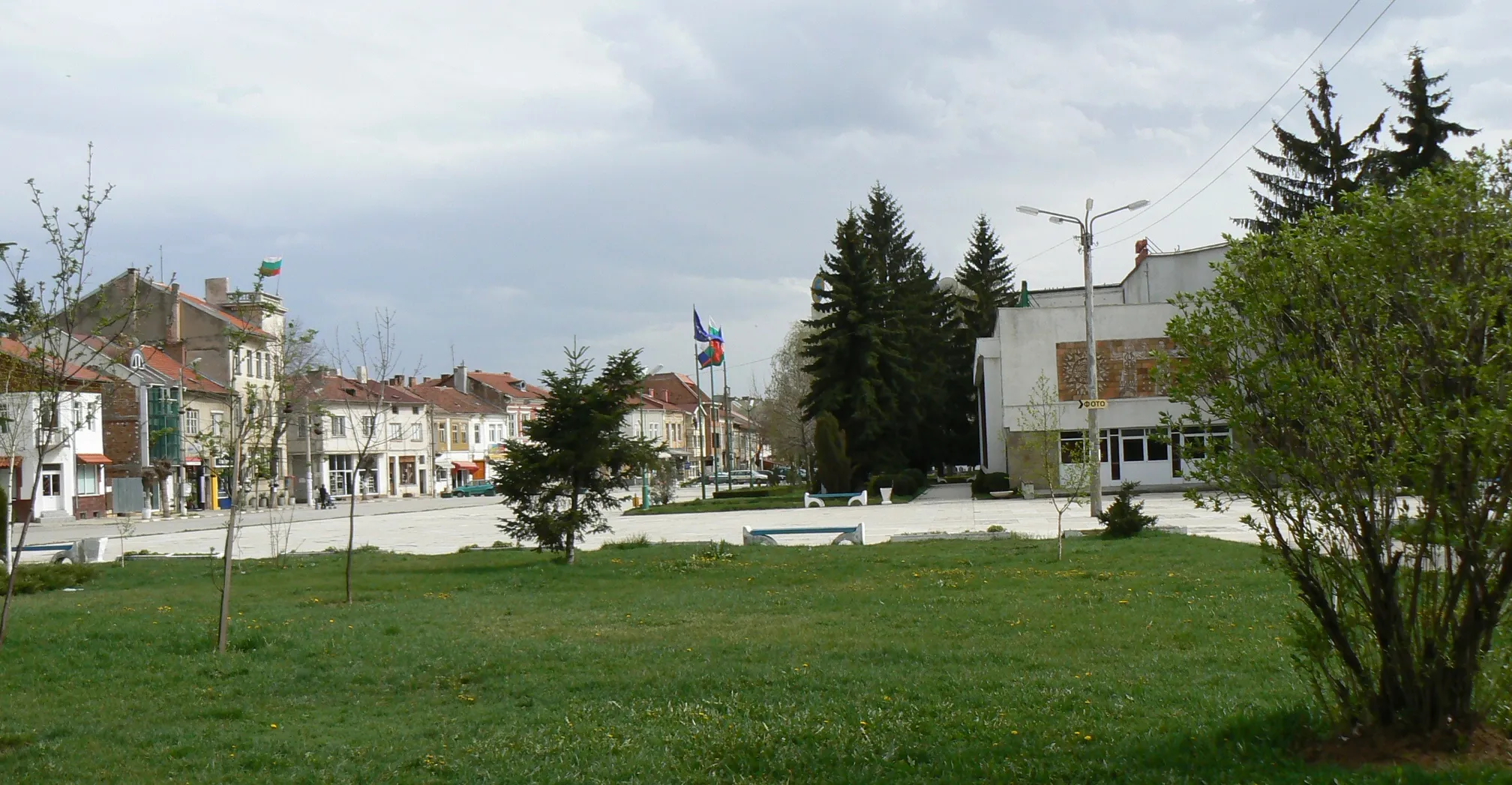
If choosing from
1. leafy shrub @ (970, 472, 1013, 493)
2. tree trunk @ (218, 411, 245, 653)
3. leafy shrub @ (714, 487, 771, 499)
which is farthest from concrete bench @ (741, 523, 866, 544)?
leafy shrub @ (714, 487, 771, 499)

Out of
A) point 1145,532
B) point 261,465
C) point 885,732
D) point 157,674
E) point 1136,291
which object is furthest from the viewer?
point 1136,291

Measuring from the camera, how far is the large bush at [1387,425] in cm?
514

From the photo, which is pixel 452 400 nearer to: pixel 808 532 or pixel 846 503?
pixel 846 503

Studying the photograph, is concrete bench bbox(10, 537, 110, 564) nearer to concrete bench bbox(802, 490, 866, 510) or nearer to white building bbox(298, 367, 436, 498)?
concrete bench bbox(802, 490, 866, 510)

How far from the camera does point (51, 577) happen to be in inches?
765

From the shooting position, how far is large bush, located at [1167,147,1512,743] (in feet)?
16.9

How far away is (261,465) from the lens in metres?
15.0

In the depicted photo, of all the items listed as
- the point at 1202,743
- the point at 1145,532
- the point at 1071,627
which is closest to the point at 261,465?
the point at 1071,627

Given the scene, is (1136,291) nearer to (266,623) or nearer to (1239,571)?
(1239,571)

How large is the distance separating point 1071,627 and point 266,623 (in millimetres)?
8484

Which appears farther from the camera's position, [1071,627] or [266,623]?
[266,623]

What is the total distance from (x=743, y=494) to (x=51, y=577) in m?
40.2

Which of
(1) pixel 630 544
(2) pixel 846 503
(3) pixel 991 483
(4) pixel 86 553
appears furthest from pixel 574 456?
(3) pixel 991 483

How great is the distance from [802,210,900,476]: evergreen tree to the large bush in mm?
47152
